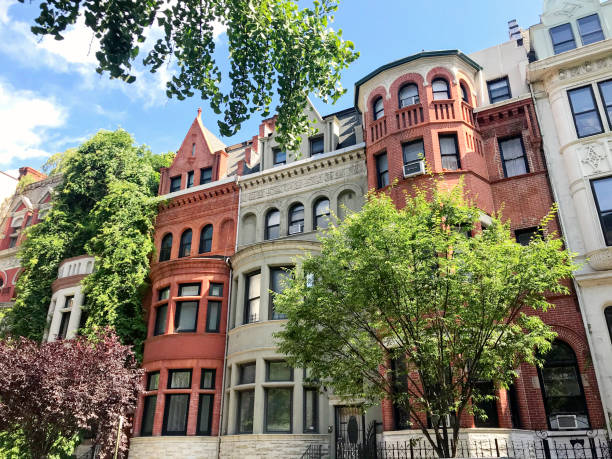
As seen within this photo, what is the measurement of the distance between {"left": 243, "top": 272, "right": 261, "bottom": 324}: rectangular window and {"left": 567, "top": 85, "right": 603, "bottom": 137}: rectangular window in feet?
42.9

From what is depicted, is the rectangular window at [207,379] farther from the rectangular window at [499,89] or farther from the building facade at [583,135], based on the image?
the rectangular window at [499,89]

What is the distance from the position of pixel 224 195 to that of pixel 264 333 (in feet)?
27.4

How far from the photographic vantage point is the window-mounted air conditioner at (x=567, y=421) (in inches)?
570

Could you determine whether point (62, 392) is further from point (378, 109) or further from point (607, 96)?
point (607, 96)

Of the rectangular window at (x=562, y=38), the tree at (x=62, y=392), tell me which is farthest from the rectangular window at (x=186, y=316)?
the rectangular window at (x=562, y=38)

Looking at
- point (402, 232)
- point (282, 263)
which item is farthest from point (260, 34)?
point (282, 263)

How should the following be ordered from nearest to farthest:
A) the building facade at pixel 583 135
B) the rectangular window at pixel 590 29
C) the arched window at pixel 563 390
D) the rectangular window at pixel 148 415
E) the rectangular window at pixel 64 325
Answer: the arched window at pixel 563 390, the building facade at pixel 583 135, the rectangular window at pixel 590 29, the rectangular window at pixel 148 415, the rectangular window at pixel 64 325

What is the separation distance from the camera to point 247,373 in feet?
63.3

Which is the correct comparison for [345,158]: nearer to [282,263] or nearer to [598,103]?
[282,263]

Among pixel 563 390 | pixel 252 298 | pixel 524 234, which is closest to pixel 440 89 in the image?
pixel 524 234

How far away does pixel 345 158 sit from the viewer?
859 inches

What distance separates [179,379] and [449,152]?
45.4ft

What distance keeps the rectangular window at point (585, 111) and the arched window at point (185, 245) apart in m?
17.3

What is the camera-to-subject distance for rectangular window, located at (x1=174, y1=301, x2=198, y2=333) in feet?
69.4
